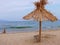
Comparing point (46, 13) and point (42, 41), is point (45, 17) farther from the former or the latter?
point (42, 41)

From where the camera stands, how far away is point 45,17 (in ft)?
31.2

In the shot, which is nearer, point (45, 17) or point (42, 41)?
point (45, 17)

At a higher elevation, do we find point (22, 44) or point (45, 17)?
point (45, 17)

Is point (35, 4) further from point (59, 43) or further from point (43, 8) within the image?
point (59, 43)

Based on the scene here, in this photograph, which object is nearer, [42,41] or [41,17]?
[41,17]

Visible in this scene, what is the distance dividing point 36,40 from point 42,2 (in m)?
1.83

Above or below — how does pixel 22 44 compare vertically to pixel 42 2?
below

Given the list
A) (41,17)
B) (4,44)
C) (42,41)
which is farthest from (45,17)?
(4,44)

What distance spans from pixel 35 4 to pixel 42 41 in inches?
71.0

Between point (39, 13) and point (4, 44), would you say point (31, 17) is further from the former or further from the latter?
point (4, 44)

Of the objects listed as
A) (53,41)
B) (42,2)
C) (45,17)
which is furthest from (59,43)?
(42,2)

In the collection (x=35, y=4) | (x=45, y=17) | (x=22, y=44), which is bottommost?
(x=22, y=44)

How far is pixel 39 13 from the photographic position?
9508 millimetres

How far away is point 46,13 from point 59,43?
4.89 ft
